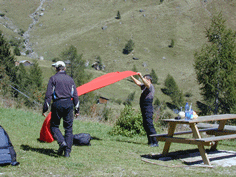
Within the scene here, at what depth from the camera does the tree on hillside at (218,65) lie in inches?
1391

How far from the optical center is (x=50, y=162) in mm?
5246

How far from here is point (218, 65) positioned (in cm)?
3619

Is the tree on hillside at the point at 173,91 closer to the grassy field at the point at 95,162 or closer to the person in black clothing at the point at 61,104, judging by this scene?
the grassy field at the point at 95,162

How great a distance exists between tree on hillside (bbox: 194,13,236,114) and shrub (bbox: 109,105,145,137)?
27.7 meters

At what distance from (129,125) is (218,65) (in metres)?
29.9

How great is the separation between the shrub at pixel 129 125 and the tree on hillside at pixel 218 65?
2770 centimetres

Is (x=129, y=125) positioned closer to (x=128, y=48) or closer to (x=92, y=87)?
(x=92, y=87)

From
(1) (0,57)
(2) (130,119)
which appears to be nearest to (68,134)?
(2) (130,119)

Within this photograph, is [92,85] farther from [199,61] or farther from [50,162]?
[199,61]

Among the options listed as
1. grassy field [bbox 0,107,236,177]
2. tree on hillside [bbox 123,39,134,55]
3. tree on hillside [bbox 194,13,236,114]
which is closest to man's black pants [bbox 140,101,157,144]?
grassy field [bbox 0,107,236,177]

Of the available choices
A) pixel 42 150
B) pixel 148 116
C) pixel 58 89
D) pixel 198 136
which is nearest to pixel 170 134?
pixel 198 136

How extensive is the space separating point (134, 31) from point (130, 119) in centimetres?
10355

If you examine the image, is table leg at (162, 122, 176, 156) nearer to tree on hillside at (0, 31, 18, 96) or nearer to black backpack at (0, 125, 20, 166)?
black backpack at (0, 125, 20, 166)

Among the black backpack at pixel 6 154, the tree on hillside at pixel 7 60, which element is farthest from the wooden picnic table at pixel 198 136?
the tree on hillside at pixel 7 60
